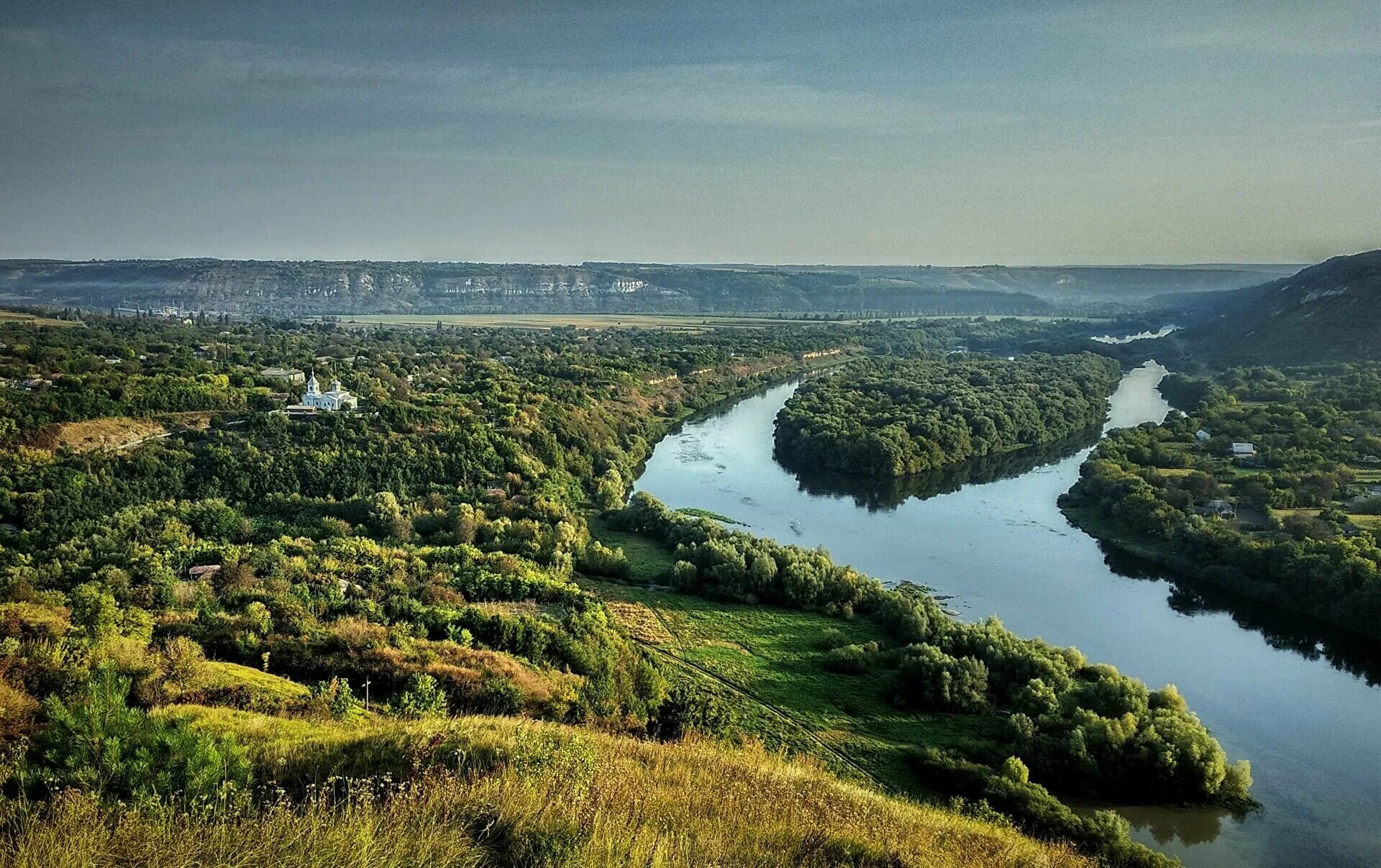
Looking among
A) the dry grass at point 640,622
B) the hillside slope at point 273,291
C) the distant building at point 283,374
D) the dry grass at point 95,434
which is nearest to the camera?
the dry grass at point 640,622

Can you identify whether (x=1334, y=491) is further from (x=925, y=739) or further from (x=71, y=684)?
(x=71, y=684)

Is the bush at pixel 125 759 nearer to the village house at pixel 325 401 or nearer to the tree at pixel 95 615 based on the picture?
the tree at pixel 95 615

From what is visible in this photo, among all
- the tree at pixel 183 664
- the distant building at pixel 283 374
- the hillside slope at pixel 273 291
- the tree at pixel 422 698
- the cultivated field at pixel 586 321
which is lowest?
the tree at pixel 422 698

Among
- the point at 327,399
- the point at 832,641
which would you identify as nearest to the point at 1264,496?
the point at 832,641

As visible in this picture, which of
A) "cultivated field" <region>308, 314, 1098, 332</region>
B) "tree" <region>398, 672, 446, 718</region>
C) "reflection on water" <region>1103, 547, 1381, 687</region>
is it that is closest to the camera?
"tree" <region>398, 672, 446, 718</region>

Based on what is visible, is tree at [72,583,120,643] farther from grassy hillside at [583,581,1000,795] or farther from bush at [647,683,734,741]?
grassy hillside at [583,581,1000,795]

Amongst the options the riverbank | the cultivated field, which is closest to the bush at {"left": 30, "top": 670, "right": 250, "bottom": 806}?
the riverbank

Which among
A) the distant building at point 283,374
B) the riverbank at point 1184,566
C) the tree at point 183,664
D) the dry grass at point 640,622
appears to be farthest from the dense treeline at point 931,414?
the tree at point 183,664
